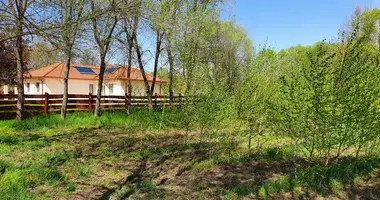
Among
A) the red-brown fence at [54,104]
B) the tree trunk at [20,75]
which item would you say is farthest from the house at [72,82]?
the tree trunk at [20,75]

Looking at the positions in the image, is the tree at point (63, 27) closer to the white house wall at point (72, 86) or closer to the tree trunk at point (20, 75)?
the tree trunk at point (20, 75)

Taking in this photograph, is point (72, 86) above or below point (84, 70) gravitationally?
below

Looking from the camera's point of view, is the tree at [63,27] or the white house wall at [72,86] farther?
the white house wall at [72,86]

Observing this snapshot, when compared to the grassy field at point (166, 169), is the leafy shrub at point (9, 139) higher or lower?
higher

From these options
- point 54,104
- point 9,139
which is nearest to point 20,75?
point 54,104

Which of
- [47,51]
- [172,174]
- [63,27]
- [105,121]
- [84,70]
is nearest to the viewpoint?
[63,27]

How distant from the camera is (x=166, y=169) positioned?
19.1ft

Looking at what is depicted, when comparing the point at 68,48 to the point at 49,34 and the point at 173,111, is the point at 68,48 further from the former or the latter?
the point at 173,111

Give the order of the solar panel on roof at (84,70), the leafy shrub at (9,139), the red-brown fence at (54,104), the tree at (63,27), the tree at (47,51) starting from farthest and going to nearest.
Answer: the solar panel on roof at (84,70), the red-brown fence at (54,104), the leafy shrub at (9,139), the tree at (47,51), the tree at (63,27)

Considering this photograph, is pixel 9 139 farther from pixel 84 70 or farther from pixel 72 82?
pixel 84 70

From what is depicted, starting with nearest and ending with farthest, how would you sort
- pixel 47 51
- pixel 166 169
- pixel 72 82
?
pixel 47 51
pixel 166 169
pixel 72 82

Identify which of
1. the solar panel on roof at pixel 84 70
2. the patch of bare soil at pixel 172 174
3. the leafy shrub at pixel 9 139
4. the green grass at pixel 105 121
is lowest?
the patch of bare soil at pixel 172 174

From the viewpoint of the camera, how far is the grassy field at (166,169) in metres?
4.33

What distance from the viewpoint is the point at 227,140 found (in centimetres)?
710
